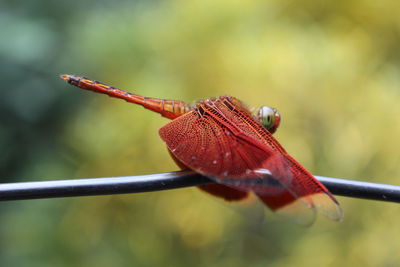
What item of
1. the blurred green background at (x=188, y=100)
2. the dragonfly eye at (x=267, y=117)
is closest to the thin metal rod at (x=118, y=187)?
the dragonfly eye at (x=267, y=117)

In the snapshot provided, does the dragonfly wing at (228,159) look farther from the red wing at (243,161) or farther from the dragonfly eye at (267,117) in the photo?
the dragonfly eye at (267,117)

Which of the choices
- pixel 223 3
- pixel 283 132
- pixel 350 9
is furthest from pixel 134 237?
pixel 350 9

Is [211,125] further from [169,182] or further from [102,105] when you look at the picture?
[102,105]

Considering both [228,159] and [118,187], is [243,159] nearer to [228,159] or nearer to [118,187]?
[228,159]

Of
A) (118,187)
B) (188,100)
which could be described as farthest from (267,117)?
(188,100)

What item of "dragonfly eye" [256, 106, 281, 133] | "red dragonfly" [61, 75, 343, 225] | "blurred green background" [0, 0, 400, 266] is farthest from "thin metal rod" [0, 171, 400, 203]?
"blurred green background" [0, 0, 400, 266]

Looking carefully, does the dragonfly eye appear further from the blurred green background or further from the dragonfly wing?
the blurred green background

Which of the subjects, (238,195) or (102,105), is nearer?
(238,195)
